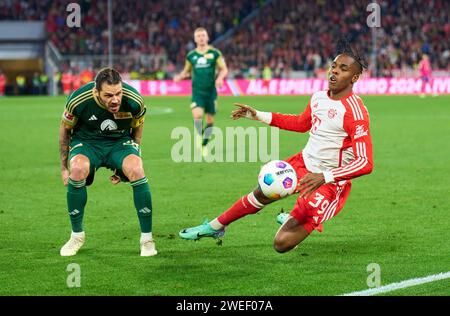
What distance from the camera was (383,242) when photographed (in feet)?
27.6

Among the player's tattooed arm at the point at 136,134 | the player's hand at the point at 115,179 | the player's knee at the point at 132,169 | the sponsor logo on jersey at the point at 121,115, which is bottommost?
the player's hand at the point at 115,179

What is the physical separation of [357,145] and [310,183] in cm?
54

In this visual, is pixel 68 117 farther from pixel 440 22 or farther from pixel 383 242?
pixel 440 22

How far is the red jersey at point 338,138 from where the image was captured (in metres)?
7.20

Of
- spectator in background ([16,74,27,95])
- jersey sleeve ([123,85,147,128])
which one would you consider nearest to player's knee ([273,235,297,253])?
jersey sleeve ([123,85,147,128])

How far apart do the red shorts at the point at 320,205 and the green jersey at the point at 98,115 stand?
160 cm

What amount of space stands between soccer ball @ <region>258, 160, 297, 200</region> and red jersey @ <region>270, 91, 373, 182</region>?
0.87 feet

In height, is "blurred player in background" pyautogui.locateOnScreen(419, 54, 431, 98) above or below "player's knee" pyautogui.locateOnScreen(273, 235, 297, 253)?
above

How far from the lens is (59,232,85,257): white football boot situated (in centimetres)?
788

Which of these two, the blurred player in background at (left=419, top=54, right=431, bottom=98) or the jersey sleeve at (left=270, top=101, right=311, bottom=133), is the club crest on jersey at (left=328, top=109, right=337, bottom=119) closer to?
the jersey sleeve at (left=270, top=101, right=311, bottom=133)

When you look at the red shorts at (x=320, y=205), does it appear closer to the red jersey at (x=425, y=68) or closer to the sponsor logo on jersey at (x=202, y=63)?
the sponsor logo on jersey at (x=202, y=63)

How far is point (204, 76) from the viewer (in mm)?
17562

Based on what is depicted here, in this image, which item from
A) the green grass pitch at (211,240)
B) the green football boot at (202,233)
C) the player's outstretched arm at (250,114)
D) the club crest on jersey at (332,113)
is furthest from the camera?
the green football boot at (202,233)

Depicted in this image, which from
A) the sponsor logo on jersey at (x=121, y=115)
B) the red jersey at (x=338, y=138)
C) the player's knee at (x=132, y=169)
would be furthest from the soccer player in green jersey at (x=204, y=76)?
the red jersey at (x=338, y=138)
